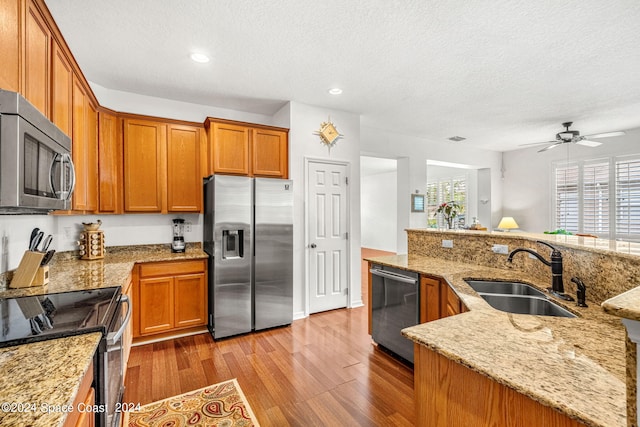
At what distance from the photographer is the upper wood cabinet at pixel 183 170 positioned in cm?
344

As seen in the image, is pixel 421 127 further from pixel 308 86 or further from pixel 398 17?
pixel 398 17

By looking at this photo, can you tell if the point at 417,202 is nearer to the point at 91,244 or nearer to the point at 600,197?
the point at 600,197

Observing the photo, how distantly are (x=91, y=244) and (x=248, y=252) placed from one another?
1532 millimetres

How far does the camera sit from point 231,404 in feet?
6.93

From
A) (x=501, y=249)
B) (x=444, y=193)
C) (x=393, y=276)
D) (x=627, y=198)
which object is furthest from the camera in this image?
(x=444, y=193)

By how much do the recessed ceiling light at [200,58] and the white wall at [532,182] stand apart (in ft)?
22.0

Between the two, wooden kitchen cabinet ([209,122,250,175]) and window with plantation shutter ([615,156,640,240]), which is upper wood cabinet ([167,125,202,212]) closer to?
wooden kitchen cabinet ([209,122,250,175])

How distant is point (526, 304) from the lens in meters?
1.93

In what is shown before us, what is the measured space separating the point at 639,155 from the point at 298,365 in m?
6.56

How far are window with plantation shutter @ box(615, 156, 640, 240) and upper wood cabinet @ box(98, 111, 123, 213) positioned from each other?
7758 millimetres

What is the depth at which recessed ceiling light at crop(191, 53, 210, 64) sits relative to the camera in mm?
2607

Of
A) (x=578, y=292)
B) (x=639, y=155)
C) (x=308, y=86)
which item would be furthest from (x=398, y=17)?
(x=639, y=155)

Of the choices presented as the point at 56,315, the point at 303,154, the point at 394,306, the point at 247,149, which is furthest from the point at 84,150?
the point at 394,306

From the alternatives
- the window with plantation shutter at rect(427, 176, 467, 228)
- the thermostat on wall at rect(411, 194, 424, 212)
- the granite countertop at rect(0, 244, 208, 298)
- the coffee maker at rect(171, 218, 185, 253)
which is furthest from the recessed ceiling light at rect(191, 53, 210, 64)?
the window with plantation shutter at rect(427, 176, 467, 228)
